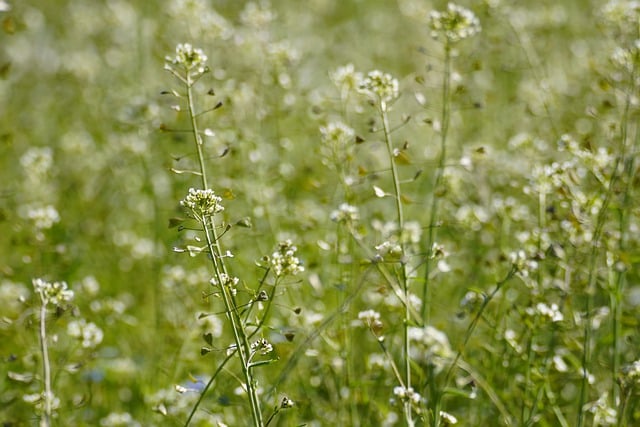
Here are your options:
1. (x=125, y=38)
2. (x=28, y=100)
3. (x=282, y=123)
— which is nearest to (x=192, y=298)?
(x=282, y=123)

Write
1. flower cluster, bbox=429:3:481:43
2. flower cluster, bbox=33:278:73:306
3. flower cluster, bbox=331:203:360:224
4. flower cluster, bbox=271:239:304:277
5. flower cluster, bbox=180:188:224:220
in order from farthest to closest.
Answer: flower cluster, bbox=429:3:481:43, flower cluster, bbox=331:203:360:224, flower cluster, bbox=33:278:73:306, flower cluster, bbox=271:239:304:277, flower cluster, bbox=180:188:224:220

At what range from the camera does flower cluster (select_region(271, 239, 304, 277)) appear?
1761 mm

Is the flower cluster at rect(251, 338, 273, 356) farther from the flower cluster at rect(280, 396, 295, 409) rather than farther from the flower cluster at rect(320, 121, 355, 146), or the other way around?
the flower cluster at rect(320, 121, 355, 146)

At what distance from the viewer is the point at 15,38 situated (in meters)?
6.39

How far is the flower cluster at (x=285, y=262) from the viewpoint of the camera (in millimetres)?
1761

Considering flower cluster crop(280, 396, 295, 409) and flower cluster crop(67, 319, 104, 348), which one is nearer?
flower cluster crop(280, 396, 295, 409)

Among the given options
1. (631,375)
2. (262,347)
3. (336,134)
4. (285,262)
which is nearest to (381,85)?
(336,134)

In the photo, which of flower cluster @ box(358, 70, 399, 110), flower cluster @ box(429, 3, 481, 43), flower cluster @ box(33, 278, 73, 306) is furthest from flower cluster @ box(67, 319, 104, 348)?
flower cluster @ box(429, 3, 481, 43)

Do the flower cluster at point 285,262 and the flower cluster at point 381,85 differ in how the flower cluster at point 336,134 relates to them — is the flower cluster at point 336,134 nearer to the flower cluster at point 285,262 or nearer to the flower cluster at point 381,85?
the flower cluster at point 381,85

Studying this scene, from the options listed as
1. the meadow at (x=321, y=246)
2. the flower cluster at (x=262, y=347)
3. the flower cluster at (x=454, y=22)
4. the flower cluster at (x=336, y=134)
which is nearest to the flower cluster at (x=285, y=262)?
the meadow at (x=321, y=246)

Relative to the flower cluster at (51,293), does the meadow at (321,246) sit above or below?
above

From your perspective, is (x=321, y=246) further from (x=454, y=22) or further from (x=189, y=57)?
(x=454, y=22)

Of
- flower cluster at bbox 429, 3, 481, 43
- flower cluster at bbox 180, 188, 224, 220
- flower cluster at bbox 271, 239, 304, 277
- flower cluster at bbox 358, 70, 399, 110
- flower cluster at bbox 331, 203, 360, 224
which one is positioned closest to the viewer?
flower cluster at bbox 180, 188, 224, 220

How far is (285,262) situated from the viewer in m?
1.78
